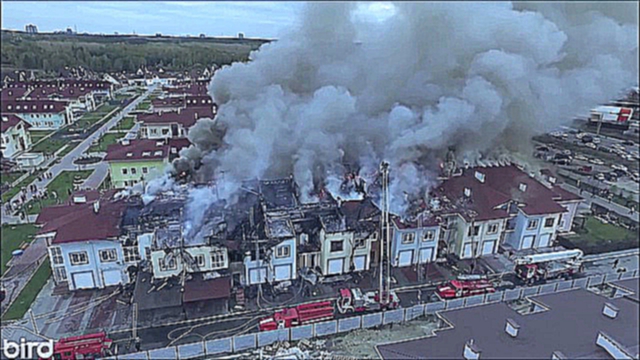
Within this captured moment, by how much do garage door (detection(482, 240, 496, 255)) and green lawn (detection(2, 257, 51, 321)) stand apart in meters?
8.94

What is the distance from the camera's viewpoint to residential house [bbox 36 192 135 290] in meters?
8.04

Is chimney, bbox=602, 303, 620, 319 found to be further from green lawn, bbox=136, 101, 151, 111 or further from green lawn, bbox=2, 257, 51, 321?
green lawn, bbox=136, 101, 151, 111

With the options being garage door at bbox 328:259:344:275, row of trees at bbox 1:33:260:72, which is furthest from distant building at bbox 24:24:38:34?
garage door at bbox 328:259:344:275

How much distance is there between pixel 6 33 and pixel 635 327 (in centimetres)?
620

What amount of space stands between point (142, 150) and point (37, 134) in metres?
2.90

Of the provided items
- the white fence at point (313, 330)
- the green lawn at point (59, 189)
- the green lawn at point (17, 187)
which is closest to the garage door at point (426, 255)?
the white fence at point (313, 330)

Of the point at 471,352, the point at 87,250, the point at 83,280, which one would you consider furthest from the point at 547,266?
the point at 83,280

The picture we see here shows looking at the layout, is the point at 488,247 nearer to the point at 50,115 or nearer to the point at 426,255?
the point at 426,255

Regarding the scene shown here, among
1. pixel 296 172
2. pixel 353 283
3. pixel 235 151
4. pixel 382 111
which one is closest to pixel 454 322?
pixel 353 283

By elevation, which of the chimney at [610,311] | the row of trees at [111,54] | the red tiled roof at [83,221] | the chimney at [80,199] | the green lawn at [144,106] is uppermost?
the row of trees at [111,54]

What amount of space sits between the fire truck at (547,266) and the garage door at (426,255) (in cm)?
176

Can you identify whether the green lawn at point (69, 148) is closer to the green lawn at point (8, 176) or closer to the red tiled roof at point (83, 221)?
the green lawn at point (8, 176)

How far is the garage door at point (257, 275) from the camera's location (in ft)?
28.1

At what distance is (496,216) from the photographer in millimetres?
9727
